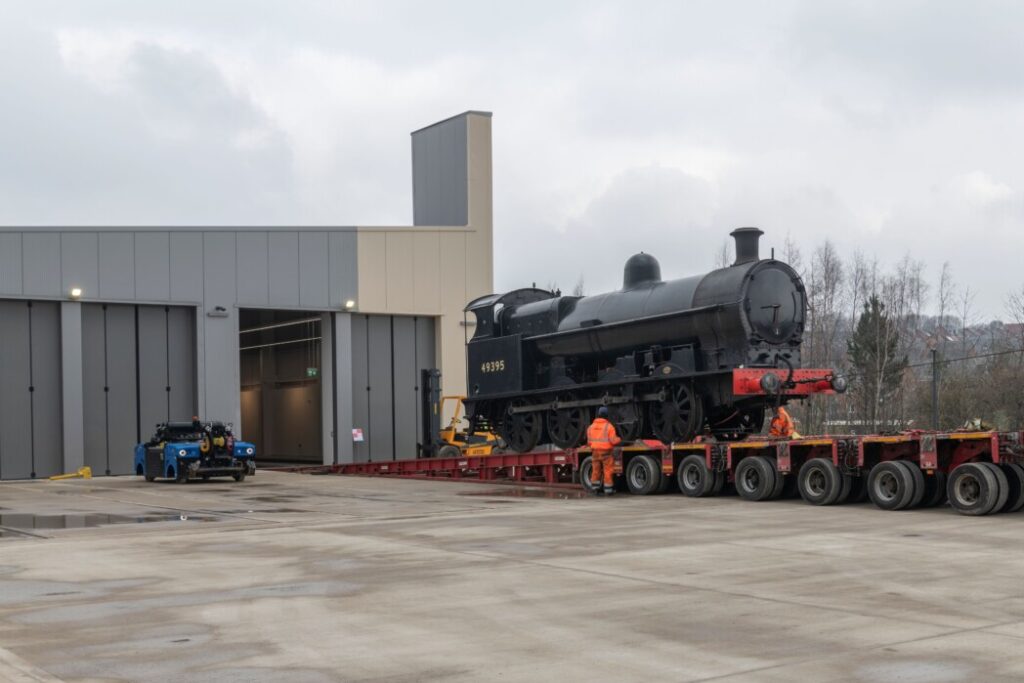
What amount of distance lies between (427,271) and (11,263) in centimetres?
1272

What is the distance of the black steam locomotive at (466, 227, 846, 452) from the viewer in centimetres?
2142

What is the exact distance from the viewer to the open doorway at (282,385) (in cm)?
4184

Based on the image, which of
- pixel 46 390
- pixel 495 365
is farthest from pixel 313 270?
pixel 495 365

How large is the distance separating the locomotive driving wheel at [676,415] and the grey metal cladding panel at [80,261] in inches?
707

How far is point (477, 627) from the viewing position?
342 inches

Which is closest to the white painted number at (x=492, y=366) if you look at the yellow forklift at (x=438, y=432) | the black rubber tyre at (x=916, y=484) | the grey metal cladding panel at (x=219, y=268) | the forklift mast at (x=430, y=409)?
the yellow forklift at (x=438, y=432)

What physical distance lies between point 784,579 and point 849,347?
5122 centimetres

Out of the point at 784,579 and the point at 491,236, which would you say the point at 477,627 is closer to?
the point at 784,579

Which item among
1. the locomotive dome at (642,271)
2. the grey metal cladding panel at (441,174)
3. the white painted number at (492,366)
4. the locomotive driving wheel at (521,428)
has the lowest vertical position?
the locomotive driving wheel at (521,428)

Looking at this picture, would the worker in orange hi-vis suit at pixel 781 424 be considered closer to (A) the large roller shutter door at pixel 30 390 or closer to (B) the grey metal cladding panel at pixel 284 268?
(B) the grey metal cladding panel at pixel 284 268

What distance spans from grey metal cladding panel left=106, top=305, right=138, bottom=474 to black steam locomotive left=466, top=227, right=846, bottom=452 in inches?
465

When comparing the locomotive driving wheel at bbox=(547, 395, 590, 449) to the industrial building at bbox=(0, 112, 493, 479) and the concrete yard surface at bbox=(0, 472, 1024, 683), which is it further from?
the industrial building at bbox=(0, 112, 493, 479)

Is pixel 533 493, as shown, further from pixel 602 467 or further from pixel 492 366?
pixel 492 366

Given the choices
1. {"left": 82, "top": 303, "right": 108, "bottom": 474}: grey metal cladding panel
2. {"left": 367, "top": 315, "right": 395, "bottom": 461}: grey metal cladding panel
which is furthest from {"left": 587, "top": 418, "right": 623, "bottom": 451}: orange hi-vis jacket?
{"left": 82, "top": 303, "right": 108, "bottom": 474}: grey metal cladding panel
